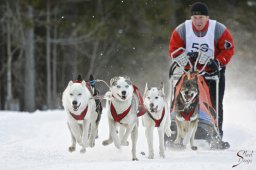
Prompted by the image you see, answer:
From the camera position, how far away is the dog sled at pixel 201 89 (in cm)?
890

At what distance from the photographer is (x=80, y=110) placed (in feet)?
27.4

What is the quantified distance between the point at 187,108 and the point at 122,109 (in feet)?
2.65

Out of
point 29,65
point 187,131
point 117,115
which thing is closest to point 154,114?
point 117,115

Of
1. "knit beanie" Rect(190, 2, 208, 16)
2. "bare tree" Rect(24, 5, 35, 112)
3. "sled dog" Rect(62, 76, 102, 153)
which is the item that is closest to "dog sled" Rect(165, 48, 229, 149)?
"knit beanie" Rect(190, 2, 208, 16)

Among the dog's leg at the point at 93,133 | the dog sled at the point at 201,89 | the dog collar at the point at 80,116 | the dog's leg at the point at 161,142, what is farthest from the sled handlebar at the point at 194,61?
the dog collar at the point at 80,116

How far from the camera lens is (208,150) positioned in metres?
9.11

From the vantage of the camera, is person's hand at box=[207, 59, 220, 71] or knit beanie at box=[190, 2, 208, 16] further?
knit beanie at box=[190, 2, 208, 16]

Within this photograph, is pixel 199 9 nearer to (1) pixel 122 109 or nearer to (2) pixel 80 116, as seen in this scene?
(1) pixel 122 109

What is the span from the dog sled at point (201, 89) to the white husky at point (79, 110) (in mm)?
1082

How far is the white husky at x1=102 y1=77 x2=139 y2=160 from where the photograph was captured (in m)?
8.16

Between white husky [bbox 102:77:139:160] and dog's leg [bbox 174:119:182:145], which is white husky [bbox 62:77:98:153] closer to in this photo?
white husky [bbox 102:77:139:160]
